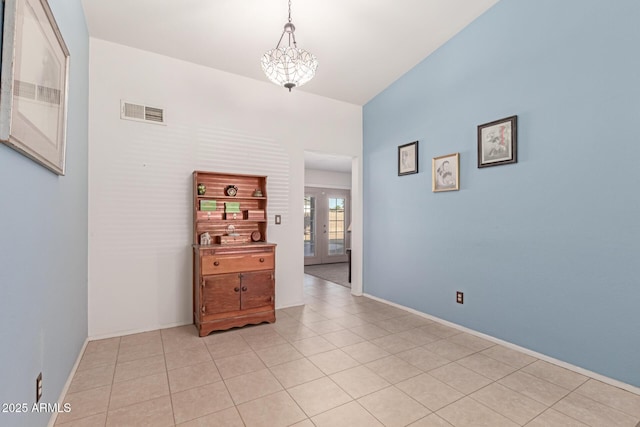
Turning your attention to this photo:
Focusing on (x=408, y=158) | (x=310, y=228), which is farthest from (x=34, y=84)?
(x=310, y=228)

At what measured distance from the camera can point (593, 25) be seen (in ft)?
7.41

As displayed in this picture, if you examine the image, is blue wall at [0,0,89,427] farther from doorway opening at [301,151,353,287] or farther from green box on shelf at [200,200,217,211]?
doorway opening at [301,151,353,287]

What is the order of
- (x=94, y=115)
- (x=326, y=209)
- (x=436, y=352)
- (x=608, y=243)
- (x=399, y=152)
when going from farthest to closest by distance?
(x=326, y=209), (x=399, y=152), (x=94, y=115), (x=436, y=352), (x=608, y=243)

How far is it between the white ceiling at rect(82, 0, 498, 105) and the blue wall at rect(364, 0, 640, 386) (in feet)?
1.37

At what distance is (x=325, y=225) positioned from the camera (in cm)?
830

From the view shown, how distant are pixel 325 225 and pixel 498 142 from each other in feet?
18.8

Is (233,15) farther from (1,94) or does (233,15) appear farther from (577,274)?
(577,274)

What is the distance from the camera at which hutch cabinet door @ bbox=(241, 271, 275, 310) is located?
3303 millimetres

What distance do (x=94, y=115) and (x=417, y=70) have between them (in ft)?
12.1

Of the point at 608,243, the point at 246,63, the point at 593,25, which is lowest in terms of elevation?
the point at 608,243

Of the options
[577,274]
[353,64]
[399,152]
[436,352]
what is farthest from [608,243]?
[353,64]

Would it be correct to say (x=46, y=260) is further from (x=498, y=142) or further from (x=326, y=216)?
(x=326, y=216)

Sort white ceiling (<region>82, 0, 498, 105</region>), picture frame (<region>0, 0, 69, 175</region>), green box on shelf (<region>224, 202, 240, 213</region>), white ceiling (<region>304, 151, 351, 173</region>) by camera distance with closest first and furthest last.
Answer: picture frame (<region>0, 0, 69, 175</region>)
white ceiling (<region>82, 0, 498, 105</region>)
green box on shelf (<region>224, 202, 240, 213</region>)
white ceiling (<region>304, 151, 351, 173</region>)

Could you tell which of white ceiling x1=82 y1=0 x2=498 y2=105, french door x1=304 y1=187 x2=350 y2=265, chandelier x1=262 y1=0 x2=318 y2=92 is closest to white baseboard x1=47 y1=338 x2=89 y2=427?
chandelier x1=262 y1=0 x2=318 y2=92
